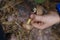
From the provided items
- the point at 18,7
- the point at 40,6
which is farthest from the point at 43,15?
the point at 18,7

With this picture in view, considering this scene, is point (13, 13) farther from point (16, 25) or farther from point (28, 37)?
point (28, 37)

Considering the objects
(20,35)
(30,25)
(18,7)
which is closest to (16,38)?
(20,35)

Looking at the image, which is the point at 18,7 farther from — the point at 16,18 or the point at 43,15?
the point at 43,15

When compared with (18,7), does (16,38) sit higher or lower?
lower

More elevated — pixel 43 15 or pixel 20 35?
pixel 43 15

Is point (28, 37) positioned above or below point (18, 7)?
below

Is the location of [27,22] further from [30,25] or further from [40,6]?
[40,6]

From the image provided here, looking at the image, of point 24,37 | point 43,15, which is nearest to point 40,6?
point 43,15

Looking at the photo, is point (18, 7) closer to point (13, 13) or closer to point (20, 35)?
point (13, 13)
